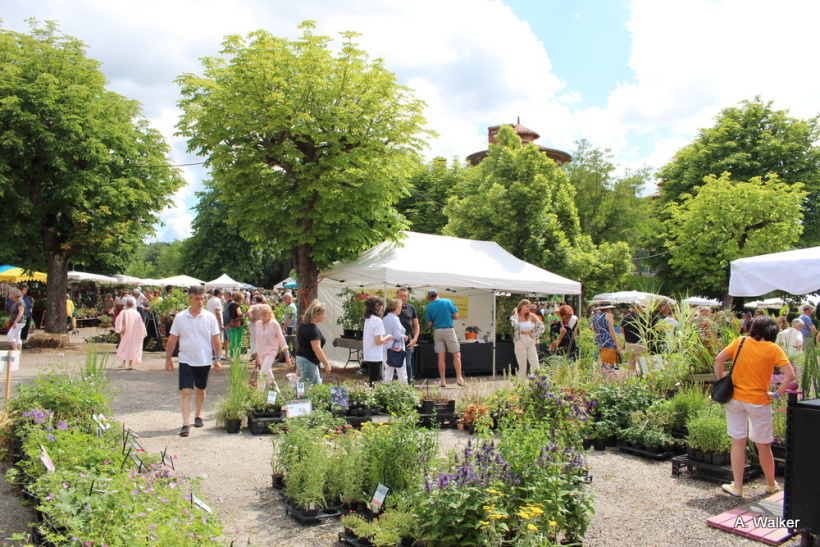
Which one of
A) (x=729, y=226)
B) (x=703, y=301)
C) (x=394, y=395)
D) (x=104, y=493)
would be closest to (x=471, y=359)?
(x=394, y=395)

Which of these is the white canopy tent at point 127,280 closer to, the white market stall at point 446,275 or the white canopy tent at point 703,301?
the white market stall at point 446,275

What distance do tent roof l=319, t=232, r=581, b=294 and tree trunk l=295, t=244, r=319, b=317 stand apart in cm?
24

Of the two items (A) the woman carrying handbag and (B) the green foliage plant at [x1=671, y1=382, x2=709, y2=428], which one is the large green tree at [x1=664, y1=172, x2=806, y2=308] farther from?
(A) the woman carrying handbag

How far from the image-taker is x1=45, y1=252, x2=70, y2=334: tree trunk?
1803 cm

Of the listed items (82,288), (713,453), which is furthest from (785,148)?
(82,288)

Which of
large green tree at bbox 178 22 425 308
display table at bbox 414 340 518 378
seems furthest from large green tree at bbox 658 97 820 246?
large green tree at bbox 178 22 425 308

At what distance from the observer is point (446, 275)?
40.2 ft

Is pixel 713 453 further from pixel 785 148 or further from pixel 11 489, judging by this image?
pixel 785 148

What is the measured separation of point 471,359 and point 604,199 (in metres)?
26.3

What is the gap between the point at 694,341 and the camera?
8000 mm

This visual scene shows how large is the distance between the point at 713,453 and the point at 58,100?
18.6 meters

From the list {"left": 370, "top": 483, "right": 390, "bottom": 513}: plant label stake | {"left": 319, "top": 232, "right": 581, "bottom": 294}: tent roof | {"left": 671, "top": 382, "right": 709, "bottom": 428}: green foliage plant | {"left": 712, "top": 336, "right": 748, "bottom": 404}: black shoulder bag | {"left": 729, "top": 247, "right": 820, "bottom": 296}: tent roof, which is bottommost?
{"left": 370, "top": 483, "right": 390, "bottom": 513}: plant label stake

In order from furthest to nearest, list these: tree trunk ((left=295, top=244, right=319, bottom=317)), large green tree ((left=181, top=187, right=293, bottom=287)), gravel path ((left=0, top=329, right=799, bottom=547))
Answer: large green tree ((left=181, top=187, right=293, bottom=287))
tree trunk ((left=295, top=244, right=319, bottom=317))
gravel path ((left=0, top=329, right=799, bottom=547))

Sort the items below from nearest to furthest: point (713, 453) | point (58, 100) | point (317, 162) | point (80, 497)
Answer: point (80, 497) → point (713, 453) → point (317, 162) → point (58, 100)
